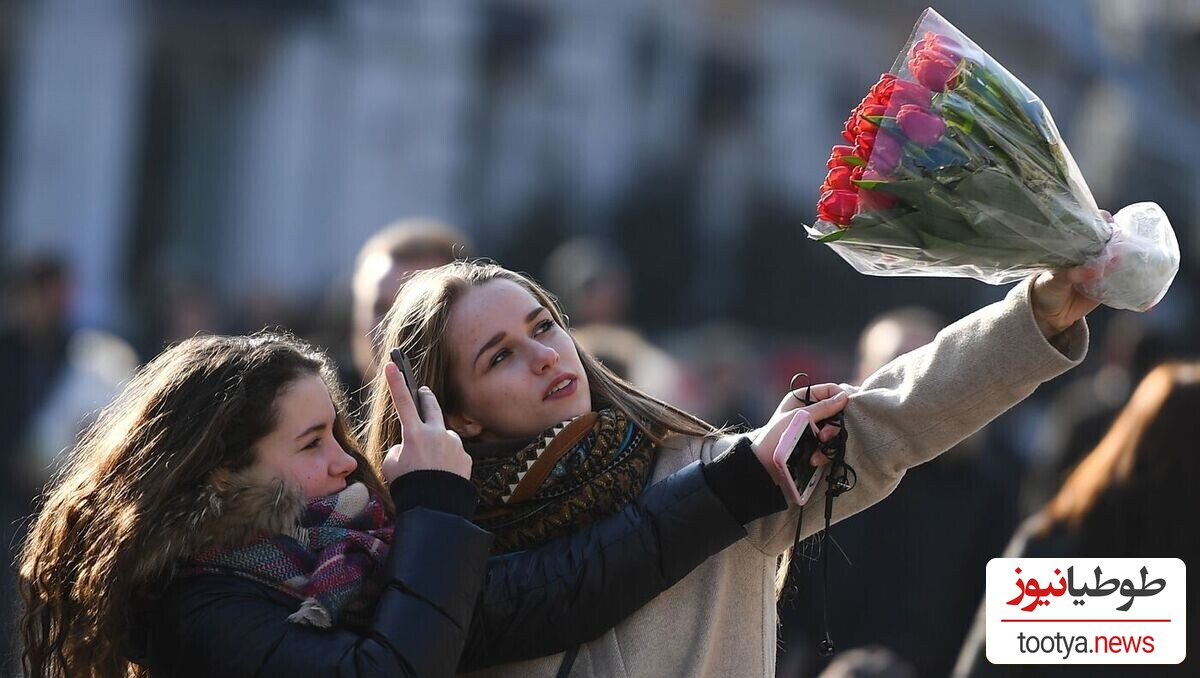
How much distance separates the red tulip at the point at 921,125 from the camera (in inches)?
78.8

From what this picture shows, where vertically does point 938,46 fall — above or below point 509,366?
above

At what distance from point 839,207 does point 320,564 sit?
2.87ft

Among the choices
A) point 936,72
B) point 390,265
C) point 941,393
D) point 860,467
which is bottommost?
point 390,265

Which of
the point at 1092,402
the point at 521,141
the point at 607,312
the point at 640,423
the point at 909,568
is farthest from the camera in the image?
the point at 521,141

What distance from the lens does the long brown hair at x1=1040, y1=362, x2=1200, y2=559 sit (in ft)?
11.6

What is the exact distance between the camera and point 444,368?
2.42 m

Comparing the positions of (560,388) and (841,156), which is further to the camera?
(560,388)

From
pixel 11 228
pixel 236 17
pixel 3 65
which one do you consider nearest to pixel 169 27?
pixel 236 17

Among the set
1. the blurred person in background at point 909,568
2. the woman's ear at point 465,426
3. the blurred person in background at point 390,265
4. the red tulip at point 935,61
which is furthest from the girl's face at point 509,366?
the blurred person in background at point 909,568

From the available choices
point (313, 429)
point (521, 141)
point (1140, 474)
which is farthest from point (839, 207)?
point (521, 141)

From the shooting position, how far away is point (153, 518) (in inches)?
81.7

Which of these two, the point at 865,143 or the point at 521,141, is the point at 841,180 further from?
the point at 521,141

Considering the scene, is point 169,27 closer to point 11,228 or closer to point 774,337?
point 11,228

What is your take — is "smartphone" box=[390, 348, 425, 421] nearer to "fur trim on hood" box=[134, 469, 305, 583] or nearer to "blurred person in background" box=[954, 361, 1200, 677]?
"fur trim on hood" box=[134, 469, 305, 583]
